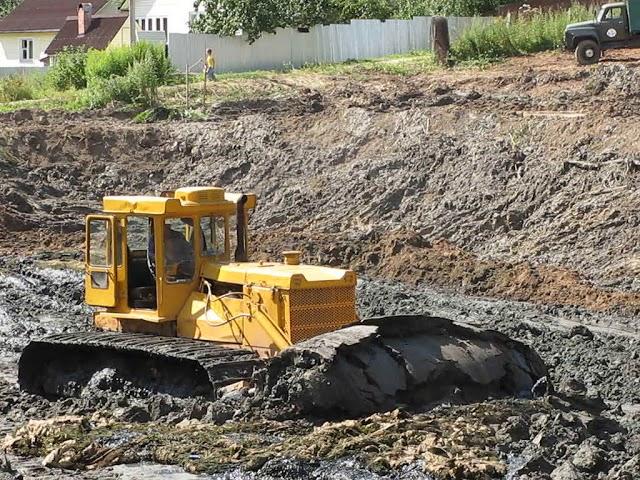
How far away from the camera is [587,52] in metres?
35.7

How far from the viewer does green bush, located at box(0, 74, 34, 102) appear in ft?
140

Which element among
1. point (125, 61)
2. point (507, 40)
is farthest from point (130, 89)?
point (507, 40)

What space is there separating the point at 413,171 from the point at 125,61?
14.2m

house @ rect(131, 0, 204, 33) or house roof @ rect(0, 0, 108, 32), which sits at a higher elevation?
house roof @ rect(0, 0, 108, 32)

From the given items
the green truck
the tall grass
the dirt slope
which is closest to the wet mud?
the dirt slope

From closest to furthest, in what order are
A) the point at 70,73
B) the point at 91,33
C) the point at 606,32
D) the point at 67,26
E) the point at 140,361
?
the point at 140,361 → the point at 606,32 → the point at 70,73 → the point at 91,33 → the point at 67,26

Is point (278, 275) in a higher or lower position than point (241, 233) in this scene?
lower

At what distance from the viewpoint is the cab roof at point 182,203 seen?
1538 cm

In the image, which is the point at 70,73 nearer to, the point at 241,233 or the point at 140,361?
the point at 241,233

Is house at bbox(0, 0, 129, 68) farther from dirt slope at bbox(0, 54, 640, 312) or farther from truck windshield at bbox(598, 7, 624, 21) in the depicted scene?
truck windshield at bbox(598, 7, 624, 21)

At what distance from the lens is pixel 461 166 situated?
29.2 m

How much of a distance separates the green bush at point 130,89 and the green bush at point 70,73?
4235mm

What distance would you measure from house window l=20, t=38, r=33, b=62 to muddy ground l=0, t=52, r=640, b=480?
3435 cm

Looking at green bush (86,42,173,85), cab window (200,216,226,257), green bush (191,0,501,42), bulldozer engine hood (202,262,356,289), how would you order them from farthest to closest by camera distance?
green bush (191,0,501,42) → green bush (86,42,173,85) → cab window (200,216,226,257) → bulldozer engine hood (202,262,356,289)
